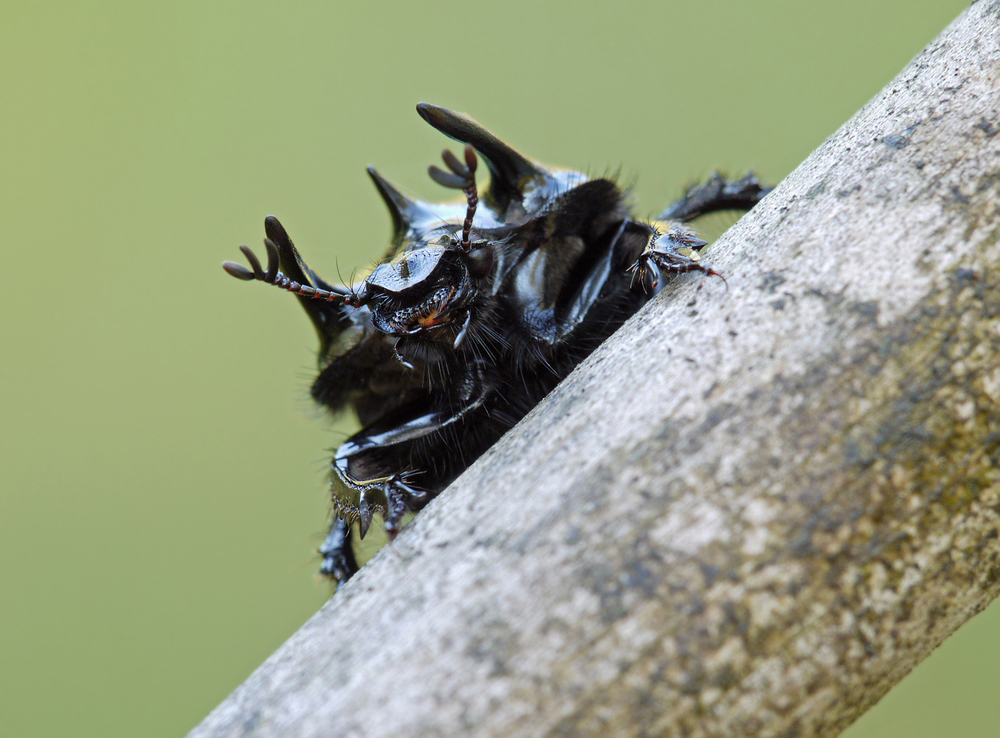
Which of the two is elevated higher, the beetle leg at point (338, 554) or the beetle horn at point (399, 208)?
the beetle horn at point (399, 208)

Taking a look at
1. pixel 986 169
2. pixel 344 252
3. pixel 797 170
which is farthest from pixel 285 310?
pixel 986 169

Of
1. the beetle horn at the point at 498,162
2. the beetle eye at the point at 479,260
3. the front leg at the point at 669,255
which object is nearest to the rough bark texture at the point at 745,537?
the front leg at the point at 669,255

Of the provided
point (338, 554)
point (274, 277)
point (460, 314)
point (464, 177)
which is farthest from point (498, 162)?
point (338, 554)

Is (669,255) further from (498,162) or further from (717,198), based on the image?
(717,198)

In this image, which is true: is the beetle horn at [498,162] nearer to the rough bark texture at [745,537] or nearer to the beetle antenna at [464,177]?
the beetle antenna at [464,177]

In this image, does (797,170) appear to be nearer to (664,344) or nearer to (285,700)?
(664,344)

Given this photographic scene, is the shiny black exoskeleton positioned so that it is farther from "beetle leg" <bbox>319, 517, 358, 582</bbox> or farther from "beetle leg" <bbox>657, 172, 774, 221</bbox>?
→ "beetle leg" <bbox>657, 172, 774, 221</bbox>
